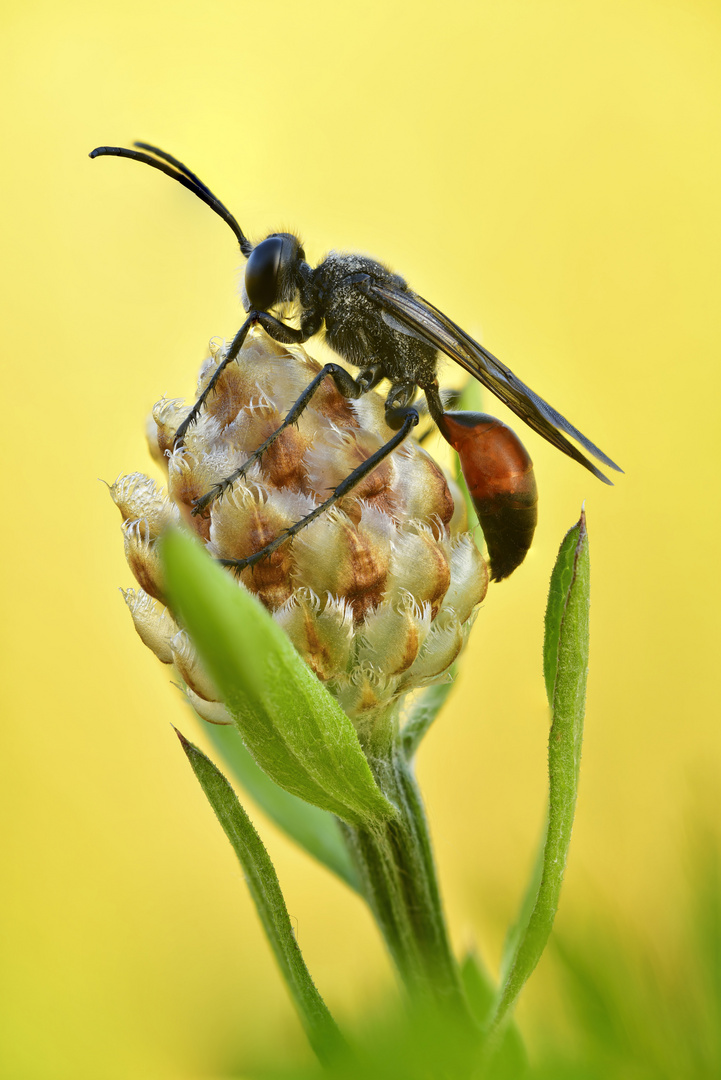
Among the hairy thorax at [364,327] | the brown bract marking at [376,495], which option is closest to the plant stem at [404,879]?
the brown bract marking at [376,495]

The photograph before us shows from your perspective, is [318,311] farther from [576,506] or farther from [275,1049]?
[576,506]

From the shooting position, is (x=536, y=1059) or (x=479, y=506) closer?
(x=536, y=1059)

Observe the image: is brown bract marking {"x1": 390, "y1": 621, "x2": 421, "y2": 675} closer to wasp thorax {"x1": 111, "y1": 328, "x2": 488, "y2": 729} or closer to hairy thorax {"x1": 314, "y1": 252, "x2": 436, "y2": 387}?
wasp thorax {"x1": 111, "y1": 328, "x2": 488, "y2": 729}

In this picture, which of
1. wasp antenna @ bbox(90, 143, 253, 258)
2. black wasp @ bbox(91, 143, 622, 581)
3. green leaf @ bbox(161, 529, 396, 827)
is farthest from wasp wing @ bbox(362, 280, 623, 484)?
green leaf @ bbox(161, 529, 396, 827)

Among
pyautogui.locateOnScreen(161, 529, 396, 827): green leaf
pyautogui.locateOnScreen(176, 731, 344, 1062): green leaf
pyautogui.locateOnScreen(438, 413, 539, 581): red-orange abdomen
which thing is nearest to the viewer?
pyautogui.locateOnScreen(161, 529, 396, 827): green leaf

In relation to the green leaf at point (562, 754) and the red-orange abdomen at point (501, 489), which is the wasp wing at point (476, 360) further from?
the green leaf at point (562, 754)

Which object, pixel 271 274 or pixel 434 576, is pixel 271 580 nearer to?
pixel 434 576

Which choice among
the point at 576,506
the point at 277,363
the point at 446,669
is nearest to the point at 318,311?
the point at 277,363
